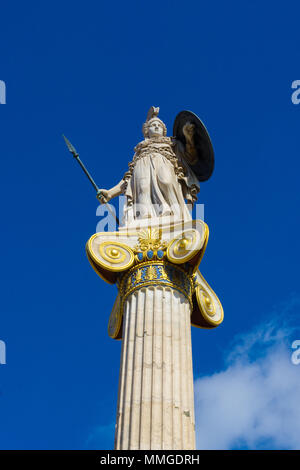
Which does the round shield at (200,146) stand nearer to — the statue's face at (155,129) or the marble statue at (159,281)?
the marble statue at (159,281)

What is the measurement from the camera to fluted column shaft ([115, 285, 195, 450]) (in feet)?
46.9

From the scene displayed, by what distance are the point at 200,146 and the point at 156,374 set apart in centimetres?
1060

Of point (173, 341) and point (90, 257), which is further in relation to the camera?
point (90, 257)

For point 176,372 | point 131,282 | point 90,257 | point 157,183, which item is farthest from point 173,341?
point 157,183

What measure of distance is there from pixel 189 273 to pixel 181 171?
17.7ft

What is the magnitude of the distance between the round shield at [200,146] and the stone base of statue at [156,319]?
16.5ft

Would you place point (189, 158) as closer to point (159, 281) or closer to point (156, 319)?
point (159, 281)

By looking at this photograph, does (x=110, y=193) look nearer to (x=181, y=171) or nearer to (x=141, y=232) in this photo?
(x=181, y=171)

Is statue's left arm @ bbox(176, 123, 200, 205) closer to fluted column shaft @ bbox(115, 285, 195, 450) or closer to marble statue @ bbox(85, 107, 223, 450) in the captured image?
marble statue @ bbox(85, 107, 223, 450)

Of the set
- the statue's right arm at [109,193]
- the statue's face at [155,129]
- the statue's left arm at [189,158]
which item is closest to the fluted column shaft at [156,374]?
the statue's right arm at [109,193]

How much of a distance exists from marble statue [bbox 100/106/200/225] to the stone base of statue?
4.30ft

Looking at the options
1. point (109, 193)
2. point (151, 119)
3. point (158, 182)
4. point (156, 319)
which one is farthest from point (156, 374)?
point (151, 119)

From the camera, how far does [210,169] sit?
928 inches

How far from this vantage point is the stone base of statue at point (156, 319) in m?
14.5
